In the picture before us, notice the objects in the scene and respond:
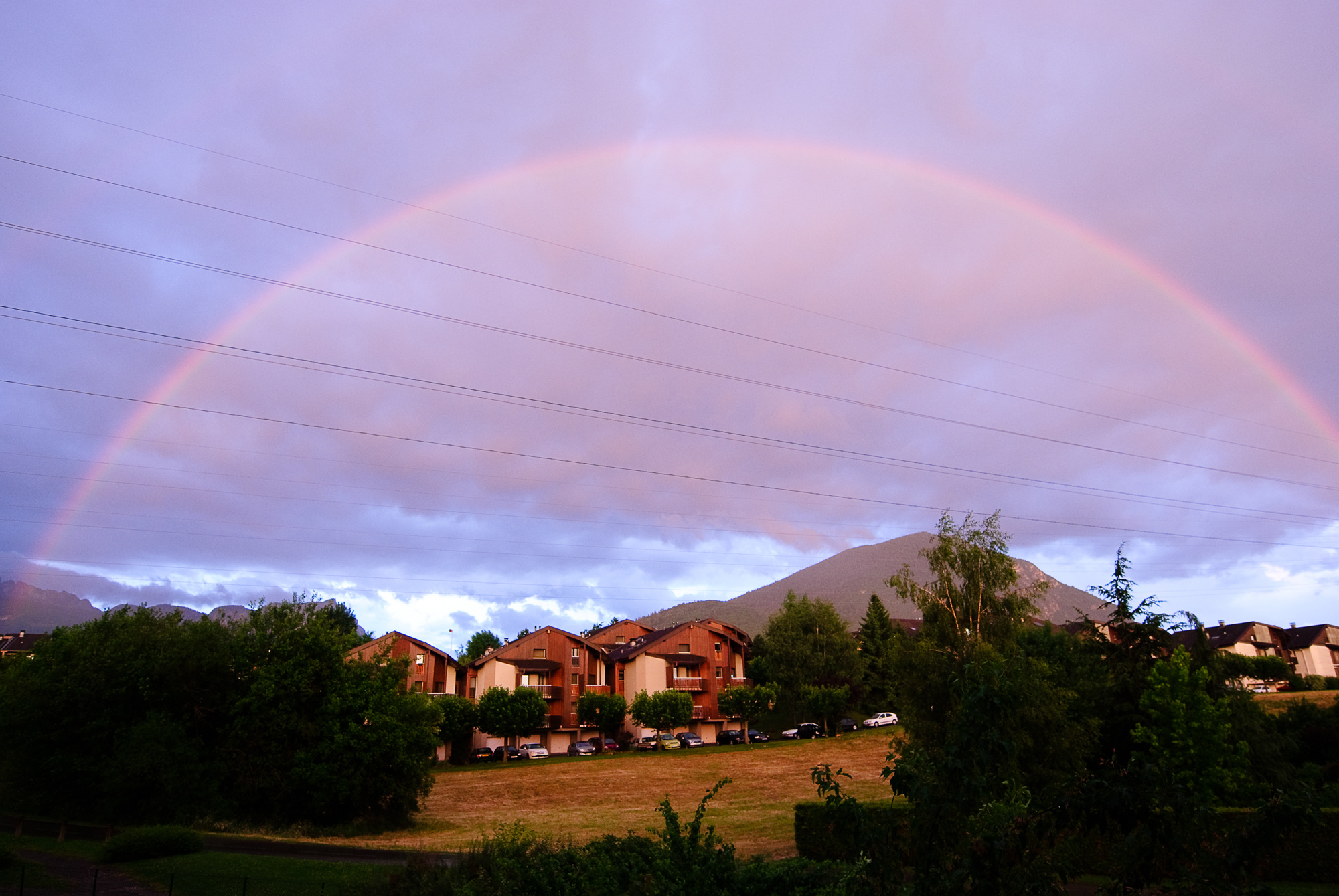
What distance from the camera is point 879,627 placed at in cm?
10694

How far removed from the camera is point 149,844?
91.7 feet

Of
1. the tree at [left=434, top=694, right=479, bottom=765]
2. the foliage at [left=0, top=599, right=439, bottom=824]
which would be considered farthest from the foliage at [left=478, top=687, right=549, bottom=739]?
the foliage at [left=0, top=599, right=439, bottom=824]

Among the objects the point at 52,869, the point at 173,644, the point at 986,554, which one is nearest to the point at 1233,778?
the point at 986,554

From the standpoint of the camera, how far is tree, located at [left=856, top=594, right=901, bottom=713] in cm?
9956

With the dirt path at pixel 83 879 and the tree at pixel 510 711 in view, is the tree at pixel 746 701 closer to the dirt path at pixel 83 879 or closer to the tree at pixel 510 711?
the tree at pixel 510 711

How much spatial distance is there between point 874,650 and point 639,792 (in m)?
58.3

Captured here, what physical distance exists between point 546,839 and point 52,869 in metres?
17.7

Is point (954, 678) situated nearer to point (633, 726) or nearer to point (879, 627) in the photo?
point (633, 726)

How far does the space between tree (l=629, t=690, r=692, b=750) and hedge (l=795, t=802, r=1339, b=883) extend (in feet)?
194

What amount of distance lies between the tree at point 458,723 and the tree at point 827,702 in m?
37.0

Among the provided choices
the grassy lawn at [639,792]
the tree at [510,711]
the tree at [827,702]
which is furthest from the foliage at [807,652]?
the tree at [510,711]

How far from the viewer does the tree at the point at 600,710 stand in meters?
89.9


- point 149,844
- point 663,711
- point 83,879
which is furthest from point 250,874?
point 663,711

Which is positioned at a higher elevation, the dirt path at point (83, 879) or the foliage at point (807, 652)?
the foliage at point (807, 652)
